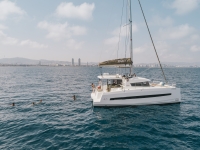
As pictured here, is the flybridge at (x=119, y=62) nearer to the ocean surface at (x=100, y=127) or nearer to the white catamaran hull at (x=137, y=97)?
the white catamaran hull at (x=137, y=97)

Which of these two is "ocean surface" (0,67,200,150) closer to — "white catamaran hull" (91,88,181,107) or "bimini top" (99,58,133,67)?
"white catamaran hull" (91,88,181,107)

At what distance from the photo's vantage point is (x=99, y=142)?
10.0 m

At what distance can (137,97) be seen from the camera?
648 inches

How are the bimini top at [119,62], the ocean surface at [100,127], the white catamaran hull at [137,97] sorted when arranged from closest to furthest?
1. the ocean surface at [100,127]
2. the white catamaran hull at [137,97]
3. the bimini top at [119,62]

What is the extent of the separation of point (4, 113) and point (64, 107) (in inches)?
250

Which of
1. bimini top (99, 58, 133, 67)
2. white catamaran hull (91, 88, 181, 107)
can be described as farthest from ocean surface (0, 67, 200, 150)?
bimini top (99, 58, 133, 67)

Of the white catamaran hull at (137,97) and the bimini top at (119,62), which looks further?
the bimini top at (119,62)

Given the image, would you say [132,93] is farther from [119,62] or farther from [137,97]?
[119,62]

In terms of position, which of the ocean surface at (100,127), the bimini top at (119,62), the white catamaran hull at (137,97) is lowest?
the ocean surface at (100,127)

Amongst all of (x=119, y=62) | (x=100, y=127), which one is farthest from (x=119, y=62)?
(x=100, y=127)

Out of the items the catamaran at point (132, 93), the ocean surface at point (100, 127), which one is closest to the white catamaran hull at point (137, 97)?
the catamaran at point (132, 93)

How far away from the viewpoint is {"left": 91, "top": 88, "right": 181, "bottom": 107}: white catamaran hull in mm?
16125

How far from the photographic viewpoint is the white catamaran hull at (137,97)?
16125mm

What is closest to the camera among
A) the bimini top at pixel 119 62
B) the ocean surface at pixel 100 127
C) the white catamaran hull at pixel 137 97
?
the ocean surface at pixel 100 127
